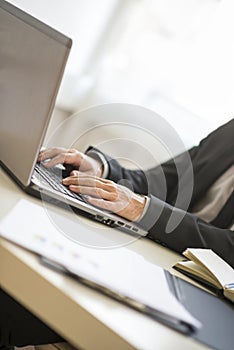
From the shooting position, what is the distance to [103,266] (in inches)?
25.4

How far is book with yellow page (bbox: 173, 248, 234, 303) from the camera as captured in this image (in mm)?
795

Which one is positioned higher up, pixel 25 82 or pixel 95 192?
pixel 25 82

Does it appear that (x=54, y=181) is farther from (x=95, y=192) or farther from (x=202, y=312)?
(x=202, y=312)

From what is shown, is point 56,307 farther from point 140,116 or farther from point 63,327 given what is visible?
point 140,116

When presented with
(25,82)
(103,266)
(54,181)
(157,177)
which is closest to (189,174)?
(157,177)

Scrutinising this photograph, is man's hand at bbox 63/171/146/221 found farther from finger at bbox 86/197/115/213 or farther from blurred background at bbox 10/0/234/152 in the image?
blurred background at bbox 10/0/234/152

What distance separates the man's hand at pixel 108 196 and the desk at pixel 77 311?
1.16 feet

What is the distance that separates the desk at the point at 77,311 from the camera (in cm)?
52

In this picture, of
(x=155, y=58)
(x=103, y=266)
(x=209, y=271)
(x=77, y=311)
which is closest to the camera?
(x=77, y=311)

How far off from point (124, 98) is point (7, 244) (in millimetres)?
1820

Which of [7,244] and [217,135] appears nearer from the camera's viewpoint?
[7,244]

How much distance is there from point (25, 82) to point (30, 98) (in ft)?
0.14

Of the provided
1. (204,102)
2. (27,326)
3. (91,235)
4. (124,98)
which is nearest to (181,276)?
(91,235)

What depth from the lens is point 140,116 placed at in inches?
89.6
